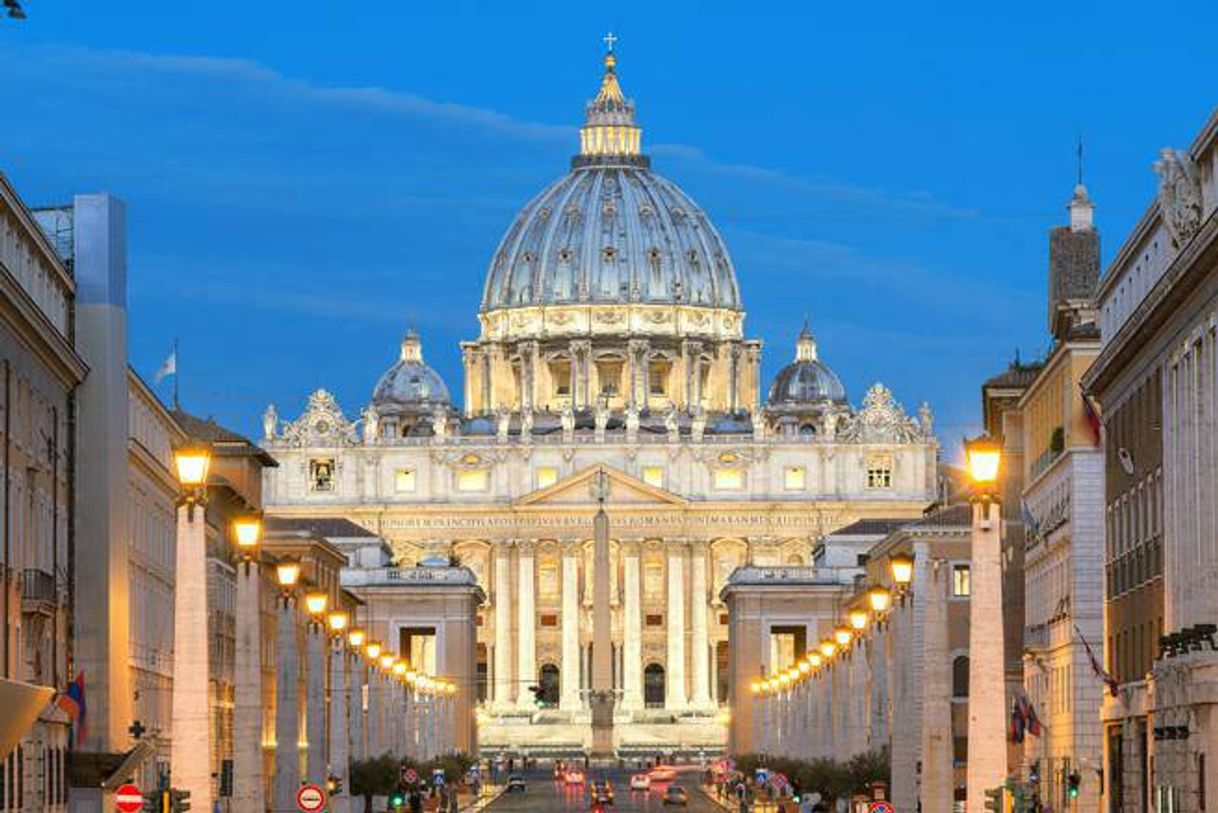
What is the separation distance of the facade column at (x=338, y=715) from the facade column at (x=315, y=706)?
17.2 feet

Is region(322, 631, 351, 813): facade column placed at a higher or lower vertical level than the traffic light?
higher

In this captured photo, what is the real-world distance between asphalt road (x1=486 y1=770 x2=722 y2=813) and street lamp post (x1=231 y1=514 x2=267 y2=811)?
68106mm

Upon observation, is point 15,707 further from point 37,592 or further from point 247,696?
point 37,592

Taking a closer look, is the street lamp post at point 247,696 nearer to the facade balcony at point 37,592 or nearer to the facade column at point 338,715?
the facade balcony at point 37,592

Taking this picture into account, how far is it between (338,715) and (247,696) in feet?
111

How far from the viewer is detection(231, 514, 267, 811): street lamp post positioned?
48.3 m

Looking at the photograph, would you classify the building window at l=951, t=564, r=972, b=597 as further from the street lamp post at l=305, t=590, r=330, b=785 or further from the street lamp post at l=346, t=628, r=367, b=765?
the street lamp post at l=305, t=590, r=330, b=785

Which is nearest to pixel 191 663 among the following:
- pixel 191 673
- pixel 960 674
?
pixel 191 673

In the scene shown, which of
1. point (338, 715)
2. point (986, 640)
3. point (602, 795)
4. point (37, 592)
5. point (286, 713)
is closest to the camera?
point (986, 640)

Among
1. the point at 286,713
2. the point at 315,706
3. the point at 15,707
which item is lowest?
the point at 15,707

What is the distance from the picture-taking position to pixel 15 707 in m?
26.9

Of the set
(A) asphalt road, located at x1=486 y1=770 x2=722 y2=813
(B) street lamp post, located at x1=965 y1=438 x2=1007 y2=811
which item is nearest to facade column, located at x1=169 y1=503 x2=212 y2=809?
(B) street lamp post, located at x1=965 y1=438 x2=1007 y2=811

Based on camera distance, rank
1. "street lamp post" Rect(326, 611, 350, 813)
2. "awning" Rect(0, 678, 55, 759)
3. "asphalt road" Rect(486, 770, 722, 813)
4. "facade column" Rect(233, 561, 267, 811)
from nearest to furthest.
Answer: "awning" Rect(0, 678, 55, 759) < "facade column" Rect(233, 561, 267, 811) < "street lamp post" Rect(326, 611, 350, 813) < "asphalt road" Rect(486, 770, 722, 813)

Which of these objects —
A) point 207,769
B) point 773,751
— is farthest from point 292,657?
point 773,751
